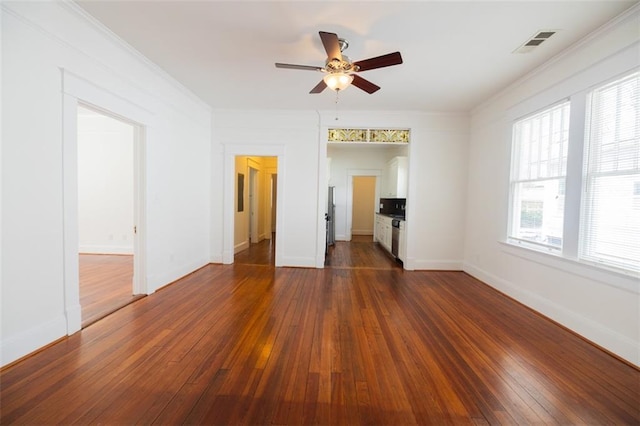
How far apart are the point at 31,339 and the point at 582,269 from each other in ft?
16.6

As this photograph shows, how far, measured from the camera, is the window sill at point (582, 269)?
223 cm

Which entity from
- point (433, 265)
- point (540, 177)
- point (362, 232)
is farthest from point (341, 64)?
point (362, 232)

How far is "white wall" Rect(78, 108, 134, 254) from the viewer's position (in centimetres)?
561

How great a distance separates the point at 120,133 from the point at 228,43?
4368 mm

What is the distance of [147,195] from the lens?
11.2ft

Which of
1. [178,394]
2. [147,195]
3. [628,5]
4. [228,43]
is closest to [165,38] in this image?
[228,43]

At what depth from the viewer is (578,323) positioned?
2635mm

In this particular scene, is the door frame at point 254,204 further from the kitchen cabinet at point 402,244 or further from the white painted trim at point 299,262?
the kitchen cabinet at point 402,244

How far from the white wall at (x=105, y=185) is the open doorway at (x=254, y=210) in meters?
2.30

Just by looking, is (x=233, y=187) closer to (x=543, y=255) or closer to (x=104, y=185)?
(x=104, y=185)

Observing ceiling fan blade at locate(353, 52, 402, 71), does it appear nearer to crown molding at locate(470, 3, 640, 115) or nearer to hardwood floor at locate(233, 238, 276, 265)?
crown molding at locate(470, 3, 640, 115)

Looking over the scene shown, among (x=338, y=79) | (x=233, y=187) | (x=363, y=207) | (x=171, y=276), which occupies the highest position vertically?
(x=338, y=79)

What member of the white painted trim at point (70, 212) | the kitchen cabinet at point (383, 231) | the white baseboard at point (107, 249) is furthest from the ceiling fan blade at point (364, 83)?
the white baseboard at point (107, 249)

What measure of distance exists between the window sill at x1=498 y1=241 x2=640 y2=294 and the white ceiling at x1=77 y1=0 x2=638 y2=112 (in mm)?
2292
